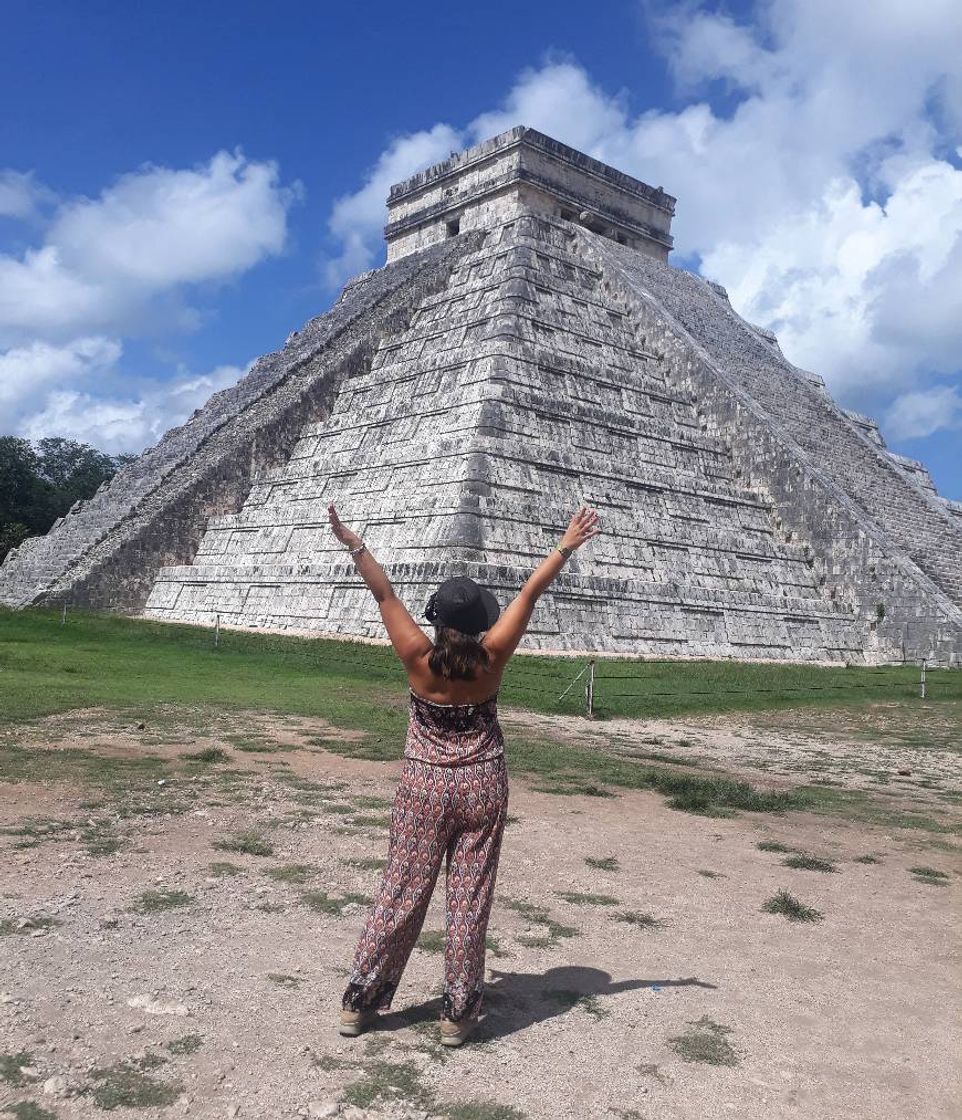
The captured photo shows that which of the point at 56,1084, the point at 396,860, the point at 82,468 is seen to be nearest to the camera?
the point at 56,1084

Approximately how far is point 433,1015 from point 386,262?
31.7 metres

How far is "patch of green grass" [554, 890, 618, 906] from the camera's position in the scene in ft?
16.9

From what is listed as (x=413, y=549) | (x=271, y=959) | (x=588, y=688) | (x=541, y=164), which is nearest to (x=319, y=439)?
(x=413, y=549)

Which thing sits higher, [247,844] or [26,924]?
[247,844]

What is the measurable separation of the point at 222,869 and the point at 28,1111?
232 cm

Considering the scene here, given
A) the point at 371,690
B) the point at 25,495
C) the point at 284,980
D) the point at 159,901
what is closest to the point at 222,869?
the point at 159,901

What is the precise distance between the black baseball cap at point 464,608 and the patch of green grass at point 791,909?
2495mm

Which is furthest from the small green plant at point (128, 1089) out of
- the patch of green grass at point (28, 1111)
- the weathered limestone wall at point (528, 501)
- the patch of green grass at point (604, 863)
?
the weathered limestone wall at point (528, 501)

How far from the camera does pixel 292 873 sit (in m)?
5.26

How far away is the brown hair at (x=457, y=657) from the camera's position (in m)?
3.79

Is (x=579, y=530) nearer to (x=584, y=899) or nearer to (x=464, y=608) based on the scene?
(x=464, y=608)

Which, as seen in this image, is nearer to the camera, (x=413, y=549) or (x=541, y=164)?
(x=413, y=549)

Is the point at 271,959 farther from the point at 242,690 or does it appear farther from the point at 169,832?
the point at 242,690

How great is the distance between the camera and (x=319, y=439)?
24.0 metres
